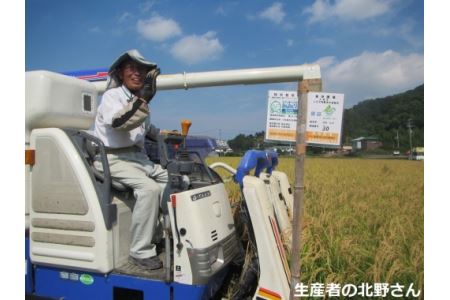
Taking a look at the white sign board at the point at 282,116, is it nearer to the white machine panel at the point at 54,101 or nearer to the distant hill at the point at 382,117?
the distant hill at the point at 382,117

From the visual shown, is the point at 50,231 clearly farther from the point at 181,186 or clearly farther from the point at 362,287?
the point at 362,287

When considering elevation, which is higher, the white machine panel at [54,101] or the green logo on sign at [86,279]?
the white machine panel at [54,101]

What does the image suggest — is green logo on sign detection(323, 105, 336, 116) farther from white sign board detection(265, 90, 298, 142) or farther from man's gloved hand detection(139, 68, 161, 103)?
man's gloved hand detection(139, 68, 161, 103)

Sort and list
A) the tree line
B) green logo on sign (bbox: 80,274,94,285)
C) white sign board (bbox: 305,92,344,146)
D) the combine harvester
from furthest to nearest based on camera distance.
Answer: the tree line
green logo on sign (bbox: 80,274,94,285)
the combine harvester
white sign board (bbox: 305,92,344,146)

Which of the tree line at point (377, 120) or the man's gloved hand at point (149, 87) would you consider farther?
the tree line at point (377, 120)

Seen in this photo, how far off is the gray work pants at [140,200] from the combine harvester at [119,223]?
101 mm

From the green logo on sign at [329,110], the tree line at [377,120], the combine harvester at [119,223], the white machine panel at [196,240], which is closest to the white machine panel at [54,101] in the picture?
the combine harvester at [119,223]

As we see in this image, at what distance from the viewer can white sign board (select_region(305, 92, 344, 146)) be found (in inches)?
78.4

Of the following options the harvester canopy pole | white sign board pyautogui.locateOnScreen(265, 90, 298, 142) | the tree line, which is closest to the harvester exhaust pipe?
the harvester canopy pole

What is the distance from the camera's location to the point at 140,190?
2322 millimetres

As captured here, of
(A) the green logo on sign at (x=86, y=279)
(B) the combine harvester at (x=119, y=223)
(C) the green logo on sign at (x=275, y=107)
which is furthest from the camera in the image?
(A) the green logo on sign at (x=86, y=279)

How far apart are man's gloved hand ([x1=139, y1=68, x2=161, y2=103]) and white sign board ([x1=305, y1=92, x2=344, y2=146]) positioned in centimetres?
118

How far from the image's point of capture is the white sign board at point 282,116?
2.20 metres

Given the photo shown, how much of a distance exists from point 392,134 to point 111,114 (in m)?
4.65
